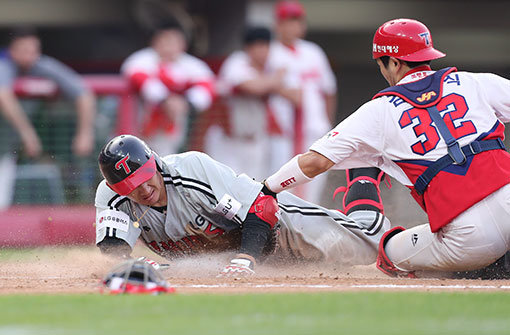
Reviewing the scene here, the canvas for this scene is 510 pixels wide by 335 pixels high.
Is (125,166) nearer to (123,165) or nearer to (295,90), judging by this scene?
(123,165)

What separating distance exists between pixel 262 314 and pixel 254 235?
7.59 ft

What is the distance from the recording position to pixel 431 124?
6.86 metres

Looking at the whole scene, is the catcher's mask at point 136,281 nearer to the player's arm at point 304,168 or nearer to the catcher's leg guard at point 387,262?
the player's arm at point 304,168

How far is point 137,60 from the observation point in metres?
12.0

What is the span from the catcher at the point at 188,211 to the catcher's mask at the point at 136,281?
3.78ft

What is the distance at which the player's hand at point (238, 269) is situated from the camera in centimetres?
694

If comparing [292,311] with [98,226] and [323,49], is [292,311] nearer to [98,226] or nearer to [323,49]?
[98,226]

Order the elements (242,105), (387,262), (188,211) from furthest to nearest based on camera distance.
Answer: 1. (242,105)
2. (387,262)
3. (188,211)

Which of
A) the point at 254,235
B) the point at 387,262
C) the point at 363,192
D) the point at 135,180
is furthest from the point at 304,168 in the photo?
the point at 363,192

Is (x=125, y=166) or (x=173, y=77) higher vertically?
(x=125, y=166)

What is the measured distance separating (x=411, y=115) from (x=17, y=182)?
640 centimetres

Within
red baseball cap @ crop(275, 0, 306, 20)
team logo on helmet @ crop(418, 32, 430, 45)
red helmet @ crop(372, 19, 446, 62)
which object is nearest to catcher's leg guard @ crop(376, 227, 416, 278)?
red helmet @ crop(372, 19, 446, 62)

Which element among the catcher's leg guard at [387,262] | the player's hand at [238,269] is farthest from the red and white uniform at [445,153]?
the player's hand at [238,269]

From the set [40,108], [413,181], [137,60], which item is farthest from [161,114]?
[413,181]
